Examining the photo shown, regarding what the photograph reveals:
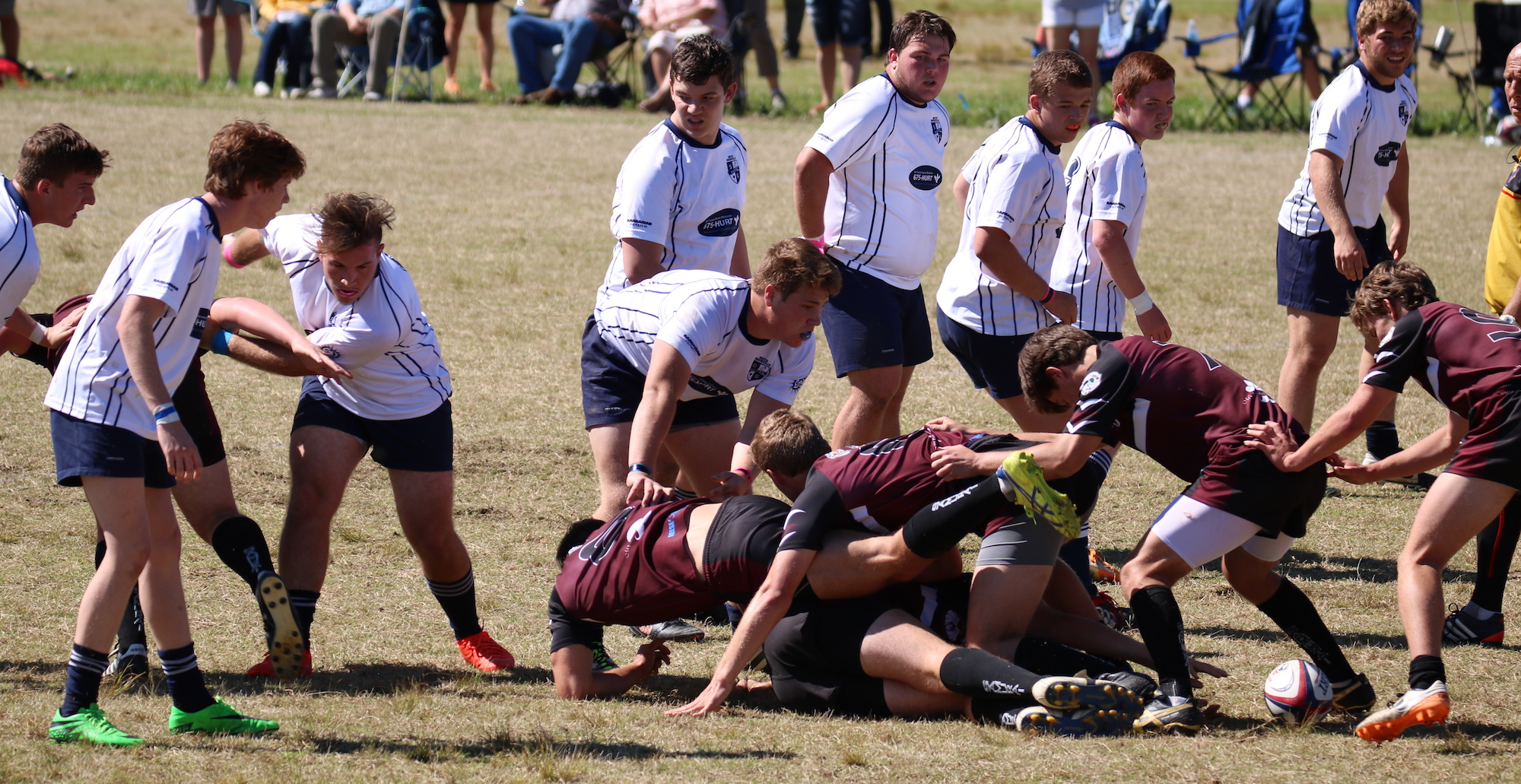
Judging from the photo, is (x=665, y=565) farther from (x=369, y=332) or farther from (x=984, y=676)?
(x=369, y=332)

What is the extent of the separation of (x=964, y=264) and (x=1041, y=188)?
41 centimetres

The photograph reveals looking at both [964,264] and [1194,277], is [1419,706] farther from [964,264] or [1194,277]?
[1194,277]

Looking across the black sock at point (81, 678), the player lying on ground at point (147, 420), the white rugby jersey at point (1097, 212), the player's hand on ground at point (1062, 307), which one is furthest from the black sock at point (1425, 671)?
the black sock at point (81, 678)

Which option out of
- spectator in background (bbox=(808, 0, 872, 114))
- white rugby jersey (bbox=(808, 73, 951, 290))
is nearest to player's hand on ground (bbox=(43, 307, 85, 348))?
white rugby jersey (bbox=(808, 73, 951, 290))

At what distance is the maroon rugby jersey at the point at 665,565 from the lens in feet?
13.9

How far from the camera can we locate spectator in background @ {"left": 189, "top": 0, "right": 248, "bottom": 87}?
1705 centimetres

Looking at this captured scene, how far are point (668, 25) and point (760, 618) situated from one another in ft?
42.7

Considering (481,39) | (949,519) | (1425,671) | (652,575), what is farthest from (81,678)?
(481,39)

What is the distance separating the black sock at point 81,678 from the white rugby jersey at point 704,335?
184 centimetres

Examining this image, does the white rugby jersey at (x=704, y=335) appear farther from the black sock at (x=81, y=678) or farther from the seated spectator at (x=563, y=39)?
the seated spectator at (x=563, y=39)

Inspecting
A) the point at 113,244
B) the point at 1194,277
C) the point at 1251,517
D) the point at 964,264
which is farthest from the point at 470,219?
the point at 1251,517

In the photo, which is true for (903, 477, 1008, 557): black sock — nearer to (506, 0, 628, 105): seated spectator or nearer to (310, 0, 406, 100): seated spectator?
(506, 0, 628, 105): seated spectator

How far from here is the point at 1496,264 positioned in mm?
5961

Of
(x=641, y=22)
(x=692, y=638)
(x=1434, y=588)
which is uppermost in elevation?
(x=641, y=22)
